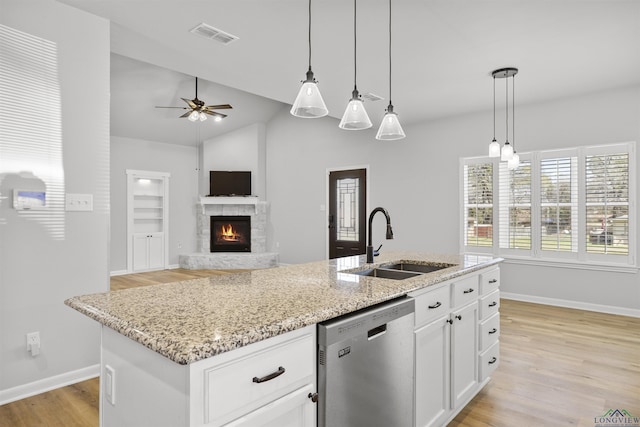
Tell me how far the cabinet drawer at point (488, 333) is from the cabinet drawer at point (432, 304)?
22.5 inches

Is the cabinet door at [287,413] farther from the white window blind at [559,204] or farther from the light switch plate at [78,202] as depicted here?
the white window blind at [559,204]

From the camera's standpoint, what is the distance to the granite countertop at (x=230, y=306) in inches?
40.4

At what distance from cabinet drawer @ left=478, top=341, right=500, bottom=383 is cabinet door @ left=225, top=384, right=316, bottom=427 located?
1.64 metres

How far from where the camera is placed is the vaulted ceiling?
282cm

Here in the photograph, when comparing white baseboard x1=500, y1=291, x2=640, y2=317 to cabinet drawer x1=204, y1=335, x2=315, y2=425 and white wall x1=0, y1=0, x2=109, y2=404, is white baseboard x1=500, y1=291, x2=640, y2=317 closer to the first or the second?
cabinet drawer x1=204, y1=335, x2=315, y2=425

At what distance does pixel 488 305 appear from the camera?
102 inches

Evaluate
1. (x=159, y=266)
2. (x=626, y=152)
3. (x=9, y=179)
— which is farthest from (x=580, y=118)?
(x=159, y=266)

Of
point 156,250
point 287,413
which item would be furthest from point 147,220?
point 287,413

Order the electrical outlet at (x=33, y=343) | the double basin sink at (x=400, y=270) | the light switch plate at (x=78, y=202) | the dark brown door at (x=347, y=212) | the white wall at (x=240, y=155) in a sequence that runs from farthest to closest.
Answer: the white wall at (x=240, y=155)
the dark brown door at (x=347, y=212)
the light switch plate at (x=78, y=202)
the electrical outlet at (x=33, y=343)
the double basin sink at (x=400, y=270)

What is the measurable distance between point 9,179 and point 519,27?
3888 millimetres

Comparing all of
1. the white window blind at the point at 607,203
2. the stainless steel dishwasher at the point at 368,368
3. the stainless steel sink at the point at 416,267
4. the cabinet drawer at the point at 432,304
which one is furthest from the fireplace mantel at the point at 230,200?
the stainless steel dishwasher at the point at 368,368

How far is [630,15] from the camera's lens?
2.86m

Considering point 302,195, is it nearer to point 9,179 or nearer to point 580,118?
point 580,118

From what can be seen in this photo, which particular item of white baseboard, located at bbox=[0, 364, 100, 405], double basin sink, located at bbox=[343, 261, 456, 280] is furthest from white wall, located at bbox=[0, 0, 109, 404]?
double basin sink, located at bbox=[343, 261, 456, 280]
